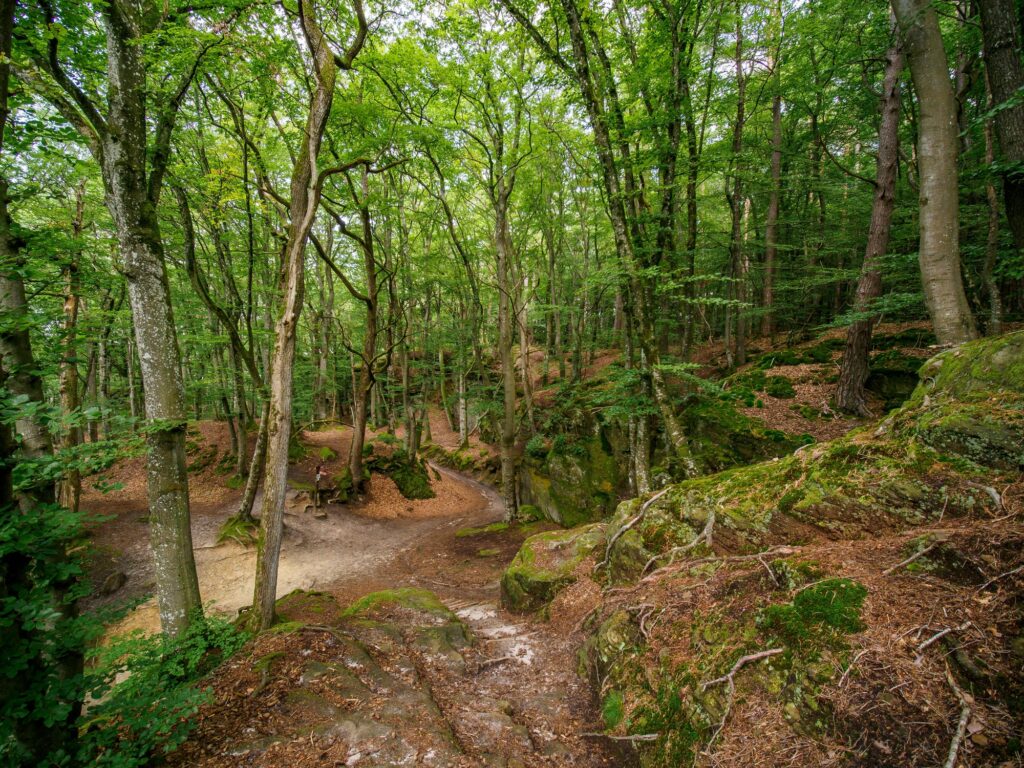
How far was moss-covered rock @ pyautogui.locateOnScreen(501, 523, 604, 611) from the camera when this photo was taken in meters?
5.55

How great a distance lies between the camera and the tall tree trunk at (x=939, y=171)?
439 cm

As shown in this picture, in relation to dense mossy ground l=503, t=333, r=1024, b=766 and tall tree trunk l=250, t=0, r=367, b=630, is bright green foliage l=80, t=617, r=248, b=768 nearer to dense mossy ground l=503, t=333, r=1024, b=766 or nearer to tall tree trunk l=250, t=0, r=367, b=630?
tall tree trunk l=250, t=0, r=367, b=630

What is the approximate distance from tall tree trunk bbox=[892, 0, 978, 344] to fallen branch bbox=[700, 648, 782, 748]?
4.50 metres

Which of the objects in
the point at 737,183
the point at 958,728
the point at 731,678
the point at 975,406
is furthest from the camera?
the point at 737,183

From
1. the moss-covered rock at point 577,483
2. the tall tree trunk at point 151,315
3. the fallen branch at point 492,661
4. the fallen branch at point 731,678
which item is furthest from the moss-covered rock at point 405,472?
the fallen branch at point 731,678

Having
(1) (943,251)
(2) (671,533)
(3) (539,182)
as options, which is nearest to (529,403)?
(3) (539,182)

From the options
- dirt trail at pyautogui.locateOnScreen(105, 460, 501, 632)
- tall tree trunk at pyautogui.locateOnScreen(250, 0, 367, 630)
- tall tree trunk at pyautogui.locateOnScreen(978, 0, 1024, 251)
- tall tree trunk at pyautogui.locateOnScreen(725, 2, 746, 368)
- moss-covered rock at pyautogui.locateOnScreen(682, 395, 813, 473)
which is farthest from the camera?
tall tree trunk at pyautogui.locateOnScreen(725, 2, 746, 368)

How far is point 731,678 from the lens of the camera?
246 centimetres

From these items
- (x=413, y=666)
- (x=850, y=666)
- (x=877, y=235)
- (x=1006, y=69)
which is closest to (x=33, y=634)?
(x=413, y=666)

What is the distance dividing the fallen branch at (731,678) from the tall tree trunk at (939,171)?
4502mm

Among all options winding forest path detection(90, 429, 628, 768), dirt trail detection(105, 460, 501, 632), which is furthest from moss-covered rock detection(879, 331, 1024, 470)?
dirt trail detection(105, 460, 501, 632)

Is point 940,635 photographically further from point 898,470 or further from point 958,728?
point 898,470

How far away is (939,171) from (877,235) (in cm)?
390

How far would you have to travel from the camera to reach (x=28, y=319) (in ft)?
8.44
